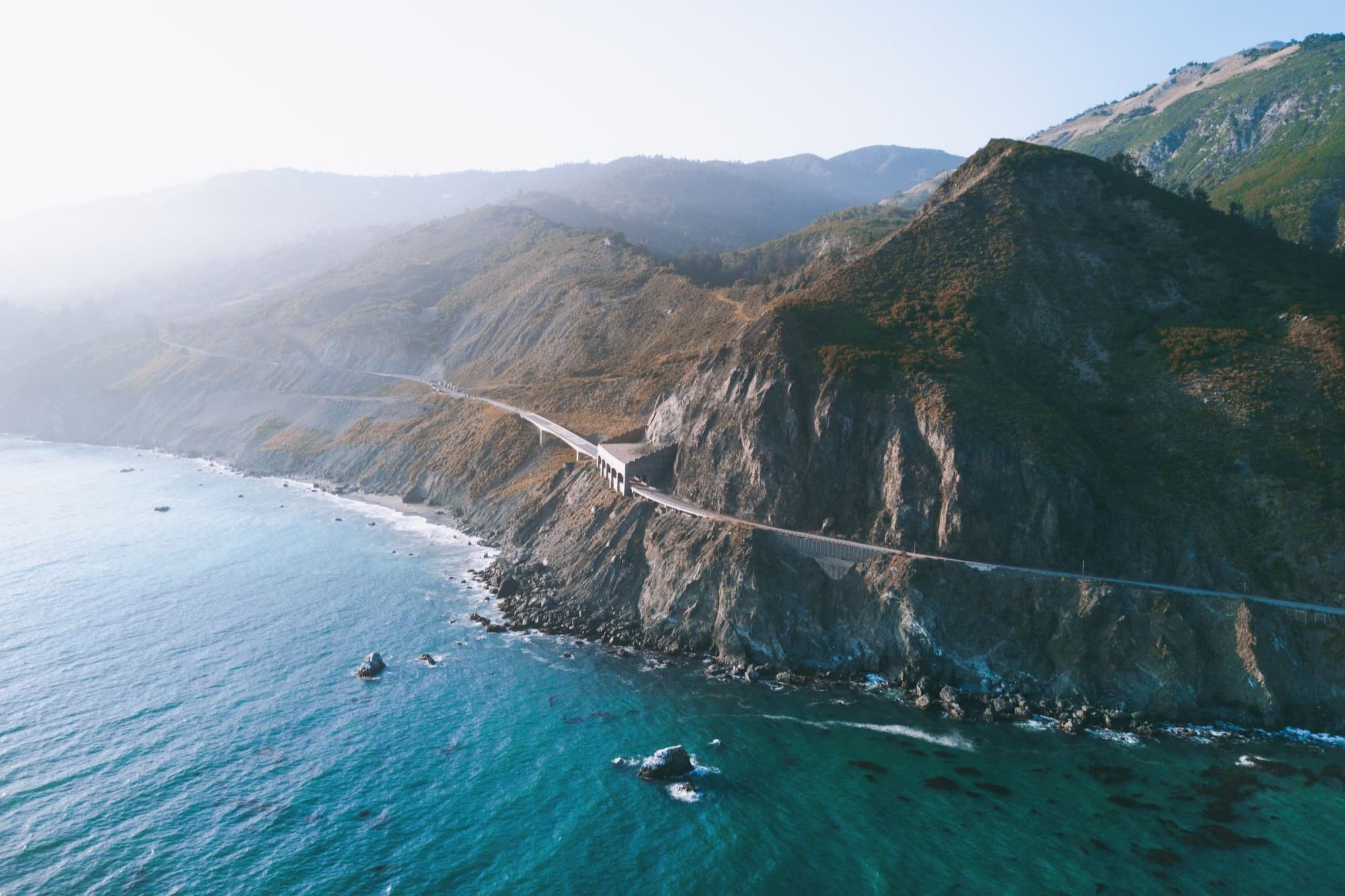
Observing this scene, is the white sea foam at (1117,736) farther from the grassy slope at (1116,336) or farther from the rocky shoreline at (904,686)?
the grassy slope at (1116,336)

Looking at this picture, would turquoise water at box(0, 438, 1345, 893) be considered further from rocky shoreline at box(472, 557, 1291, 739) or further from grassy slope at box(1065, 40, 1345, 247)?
grassy slope at box(1065, 40, 1345, 247)

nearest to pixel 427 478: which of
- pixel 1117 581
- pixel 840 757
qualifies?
pixel 840 757

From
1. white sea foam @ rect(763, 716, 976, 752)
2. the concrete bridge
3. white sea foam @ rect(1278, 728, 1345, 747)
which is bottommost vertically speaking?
white sea foam @ rect(763, 716, 976, 752)

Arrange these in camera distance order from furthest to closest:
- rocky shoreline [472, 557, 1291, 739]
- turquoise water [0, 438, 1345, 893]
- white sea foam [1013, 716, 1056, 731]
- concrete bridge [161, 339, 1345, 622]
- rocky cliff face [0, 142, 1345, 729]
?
rocky cliff face [0, 142, 1345, 729]
concrete bridge [161, 339, 1345, 622]
rocky shoreline [472, 557, 1291, 739]
white sea foam [1013, 716, 1056, 731]
turquoise water [0, 438, 1345, 893]

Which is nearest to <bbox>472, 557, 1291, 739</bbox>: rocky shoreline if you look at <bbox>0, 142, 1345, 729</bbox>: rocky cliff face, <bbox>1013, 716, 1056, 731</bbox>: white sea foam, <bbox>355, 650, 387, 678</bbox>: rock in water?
<bbox>1013, 716, 1056, 731</bbox>: white sea foam

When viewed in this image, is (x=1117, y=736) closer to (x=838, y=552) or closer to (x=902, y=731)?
(x=902, y=731)

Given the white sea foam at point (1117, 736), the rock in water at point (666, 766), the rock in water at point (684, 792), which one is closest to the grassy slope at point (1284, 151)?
the white sea foam at point (1117, 736)

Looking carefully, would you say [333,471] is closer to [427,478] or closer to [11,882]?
[427,478]
